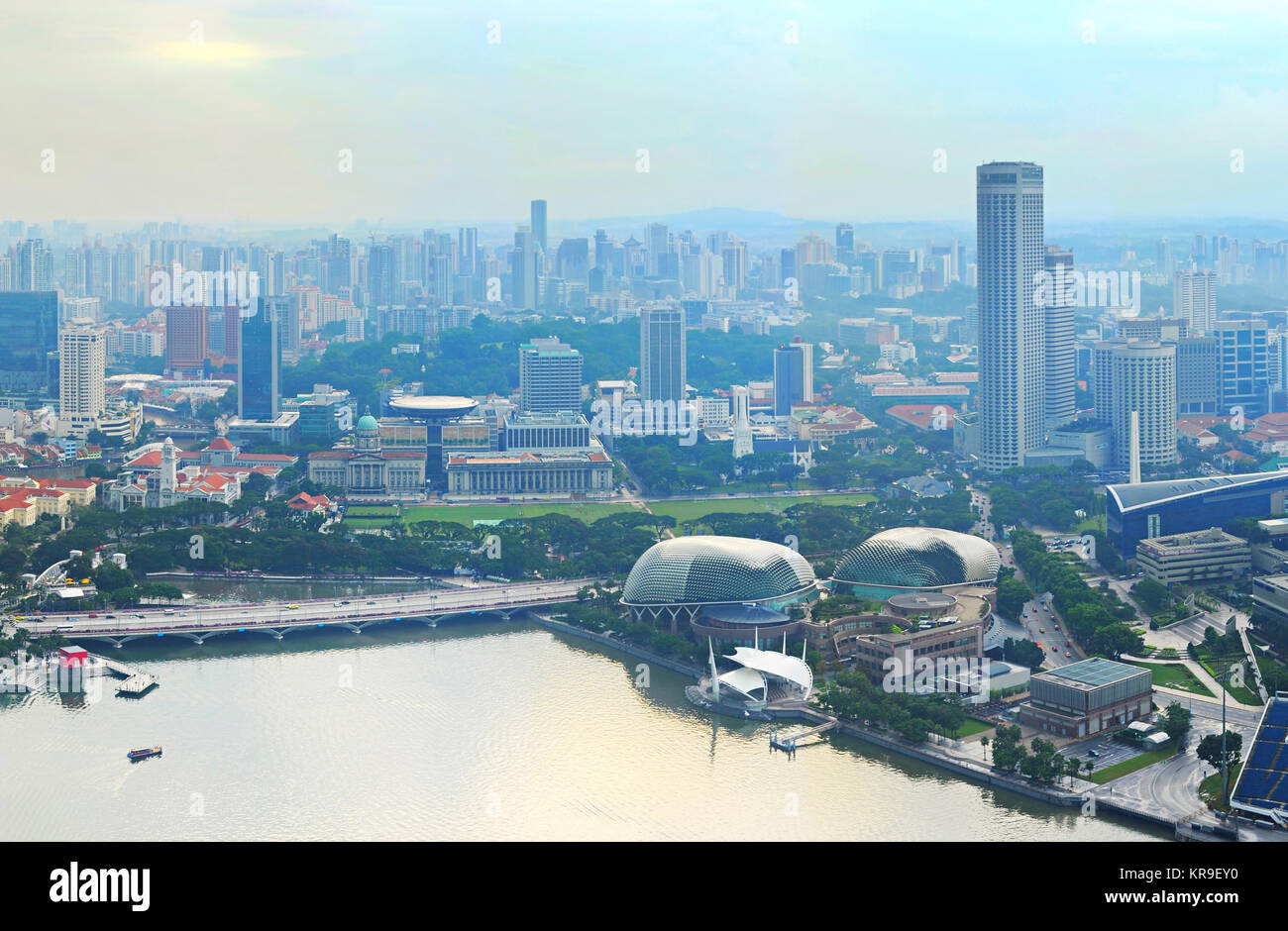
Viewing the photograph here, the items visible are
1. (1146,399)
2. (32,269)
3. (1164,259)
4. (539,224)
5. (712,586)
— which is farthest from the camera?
(539,224)

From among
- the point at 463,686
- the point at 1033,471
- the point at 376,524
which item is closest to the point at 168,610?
the point at 463,686

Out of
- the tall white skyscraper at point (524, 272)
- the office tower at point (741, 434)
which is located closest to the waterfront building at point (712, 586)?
the office tower at point (741, 434)

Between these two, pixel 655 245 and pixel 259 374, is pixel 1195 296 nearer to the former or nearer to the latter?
pixel 259 374

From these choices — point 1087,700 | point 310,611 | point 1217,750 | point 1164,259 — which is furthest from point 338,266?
point 1217,750

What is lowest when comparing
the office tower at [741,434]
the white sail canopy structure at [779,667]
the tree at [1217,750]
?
the tree at [1217,750]

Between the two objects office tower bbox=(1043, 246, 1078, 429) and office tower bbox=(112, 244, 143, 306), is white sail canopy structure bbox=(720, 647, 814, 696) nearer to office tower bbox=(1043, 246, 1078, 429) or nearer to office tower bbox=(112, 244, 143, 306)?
office tower bbox=(1043, 246, 1078, 429)

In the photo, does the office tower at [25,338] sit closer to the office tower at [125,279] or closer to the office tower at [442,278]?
the office tower at [125,279]
